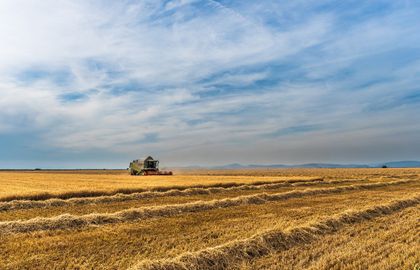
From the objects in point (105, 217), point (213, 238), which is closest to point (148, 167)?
point (105, 217)

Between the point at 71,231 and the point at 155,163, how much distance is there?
137 feet

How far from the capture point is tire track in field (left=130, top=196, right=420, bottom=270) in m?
6.87

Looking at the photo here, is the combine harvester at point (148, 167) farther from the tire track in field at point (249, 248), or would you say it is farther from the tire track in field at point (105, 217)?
the tire track in field at point (249, 248)

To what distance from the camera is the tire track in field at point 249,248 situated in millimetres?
6866

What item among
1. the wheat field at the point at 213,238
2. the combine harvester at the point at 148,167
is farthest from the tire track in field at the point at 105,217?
the combine harvester at the point at 148,167

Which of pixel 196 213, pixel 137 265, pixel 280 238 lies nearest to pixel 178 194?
pixel 196 213

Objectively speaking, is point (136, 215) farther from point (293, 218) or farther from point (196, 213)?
point (293, 218)

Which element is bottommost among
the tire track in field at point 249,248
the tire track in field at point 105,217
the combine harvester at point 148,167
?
Answer: the tire track in field at point 249,248

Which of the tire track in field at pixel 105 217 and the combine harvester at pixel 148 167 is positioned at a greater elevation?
the combine harvester at pixel 148 167

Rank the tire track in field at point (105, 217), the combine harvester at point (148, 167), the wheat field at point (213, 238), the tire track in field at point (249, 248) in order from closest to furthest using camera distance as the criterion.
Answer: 1. the tire track in field at point (249, 248)
2. the wheat field at point (213, 238)
3. the tire track in field at point (105, 217)
4. the combine harvester at point (148, 167)

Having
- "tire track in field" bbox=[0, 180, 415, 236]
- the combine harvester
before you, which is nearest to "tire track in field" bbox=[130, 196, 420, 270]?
"tire track in field" bbox=[0, 180, 415, 236]

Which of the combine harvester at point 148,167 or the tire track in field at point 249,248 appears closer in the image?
the tire track in field at point 249,248

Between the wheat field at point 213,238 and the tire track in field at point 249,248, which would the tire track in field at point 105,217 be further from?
the tire track in field at point 249,248

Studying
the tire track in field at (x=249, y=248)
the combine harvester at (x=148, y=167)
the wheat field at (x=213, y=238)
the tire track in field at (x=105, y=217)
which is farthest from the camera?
the combine harvester at (x=148, y=167)
